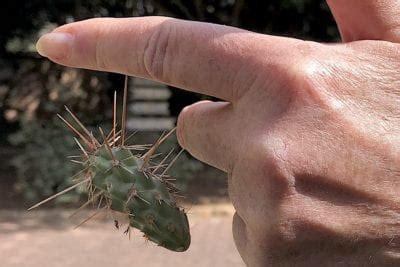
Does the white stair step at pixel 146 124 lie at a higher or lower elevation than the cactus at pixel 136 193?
lower

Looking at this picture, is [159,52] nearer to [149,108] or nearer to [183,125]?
[183,125]

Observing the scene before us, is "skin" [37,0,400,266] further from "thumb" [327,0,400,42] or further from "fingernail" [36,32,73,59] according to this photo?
"fingernail" [36,32,73,59]

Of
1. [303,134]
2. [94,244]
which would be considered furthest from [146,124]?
[303,134]

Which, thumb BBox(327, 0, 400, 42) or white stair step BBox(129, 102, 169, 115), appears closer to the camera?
thumb BBox(327, 0, 400, 42)

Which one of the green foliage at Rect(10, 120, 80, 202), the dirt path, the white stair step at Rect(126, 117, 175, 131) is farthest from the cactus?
the white stair step at Rect(126, 117, 175, 131)

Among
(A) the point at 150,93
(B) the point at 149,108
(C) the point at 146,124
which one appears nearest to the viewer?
(C) the point at 146,124

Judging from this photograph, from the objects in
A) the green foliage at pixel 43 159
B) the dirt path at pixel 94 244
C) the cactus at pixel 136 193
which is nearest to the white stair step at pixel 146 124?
the green foliage at pixel 43 159

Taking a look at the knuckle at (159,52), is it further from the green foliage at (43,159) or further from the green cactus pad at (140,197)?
the green foliage at (43,159)
